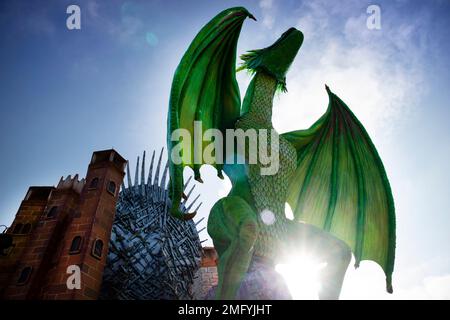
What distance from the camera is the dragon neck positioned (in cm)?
323

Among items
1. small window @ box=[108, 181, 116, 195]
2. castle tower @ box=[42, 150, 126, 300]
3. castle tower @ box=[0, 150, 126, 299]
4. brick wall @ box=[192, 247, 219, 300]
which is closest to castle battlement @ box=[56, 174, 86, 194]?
castle tower @ box=[0, 150, 126, 299]

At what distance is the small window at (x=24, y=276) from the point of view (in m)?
9.77

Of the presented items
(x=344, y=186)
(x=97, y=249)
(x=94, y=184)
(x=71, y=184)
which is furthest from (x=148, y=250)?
(x=344, y=186)

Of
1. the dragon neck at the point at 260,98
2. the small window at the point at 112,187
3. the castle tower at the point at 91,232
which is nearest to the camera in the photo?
the dragon neck at the point at 260,98

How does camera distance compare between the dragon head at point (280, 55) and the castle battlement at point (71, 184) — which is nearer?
the dragon head at point (280, 55)

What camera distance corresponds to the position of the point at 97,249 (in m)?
9.66

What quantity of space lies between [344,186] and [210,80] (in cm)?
168

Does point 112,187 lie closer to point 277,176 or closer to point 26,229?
point 26,229

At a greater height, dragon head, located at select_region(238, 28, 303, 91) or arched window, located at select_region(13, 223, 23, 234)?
arched window, located at select_region(13, 223, 23, 234)

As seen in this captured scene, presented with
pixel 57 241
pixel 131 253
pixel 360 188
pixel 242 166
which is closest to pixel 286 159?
pixel 242 166

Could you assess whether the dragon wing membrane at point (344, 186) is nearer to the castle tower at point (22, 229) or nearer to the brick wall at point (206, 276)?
the castle tower at point (22, 229)

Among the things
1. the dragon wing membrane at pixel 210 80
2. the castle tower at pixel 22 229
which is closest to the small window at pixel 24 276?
the castle tower at pixel 22 229

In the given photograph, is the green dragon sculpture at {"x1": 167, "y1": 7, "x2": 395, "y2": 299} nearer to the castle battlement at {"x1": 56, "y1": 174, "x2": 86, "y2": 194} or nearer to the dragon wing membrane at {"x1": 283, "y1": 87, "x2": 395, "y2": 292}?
the dragon wing membrane at {"x1": 283, "y1": 87, "x2": 395, "y2": 292}
